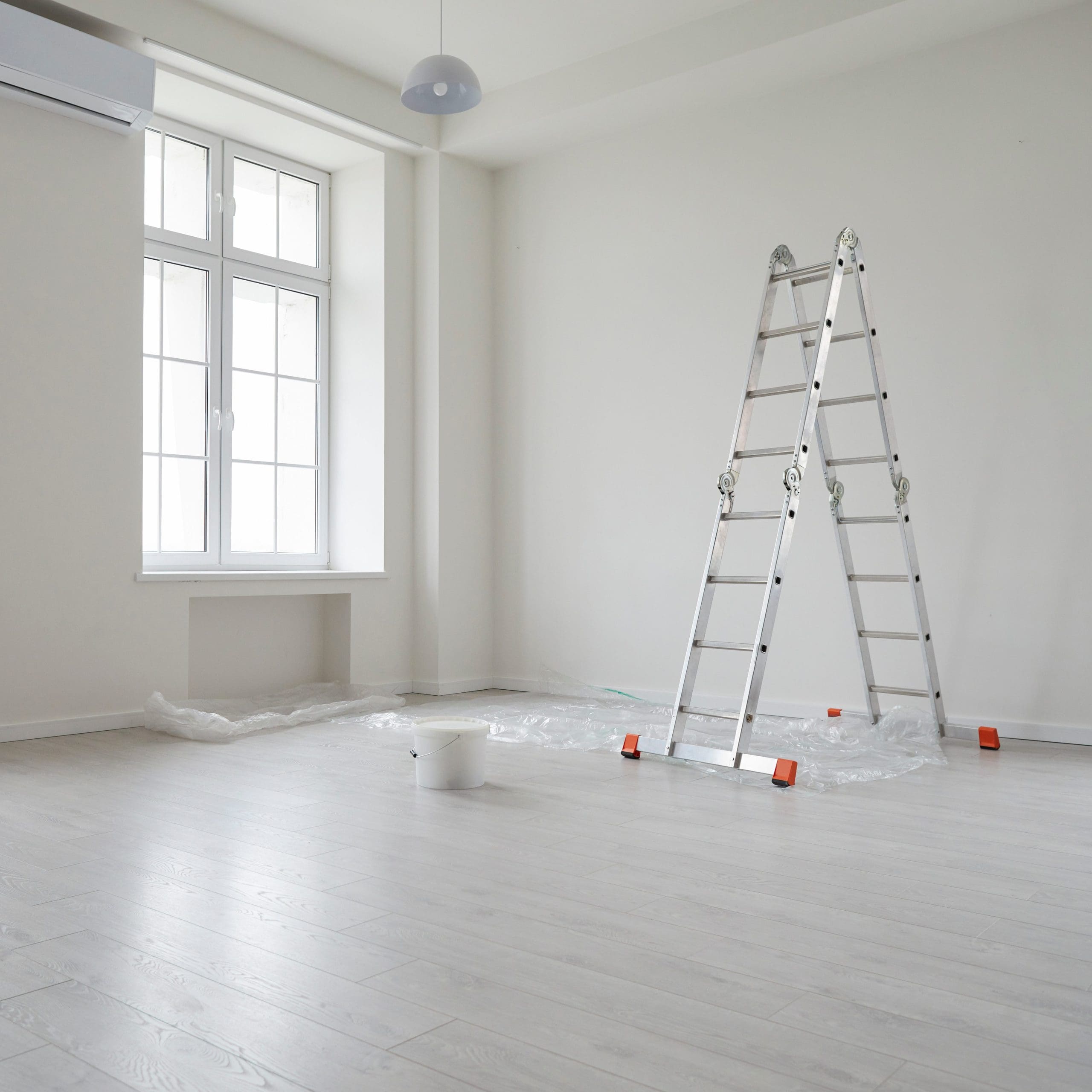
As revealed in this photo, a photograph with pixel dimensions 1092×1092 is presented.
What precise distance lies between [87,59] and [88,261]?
2.50ft

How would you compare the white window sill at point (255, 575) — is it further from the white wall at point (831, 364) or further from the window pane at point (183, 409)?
the white wall at point (831, 364)

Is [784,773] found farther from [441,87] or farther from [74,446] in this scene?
[74,446]

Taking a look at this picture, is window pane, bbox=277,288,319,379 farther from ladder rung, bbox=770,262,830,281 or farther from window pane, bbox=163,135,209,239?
ladder rung, bbox=770,262,830,281

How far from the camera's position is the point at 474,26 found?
4539 millimetres

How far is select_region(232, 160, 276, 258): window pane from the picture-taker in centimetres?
522

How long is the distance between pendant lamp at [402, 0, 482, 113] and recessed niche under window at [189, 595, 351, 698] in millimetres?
2355

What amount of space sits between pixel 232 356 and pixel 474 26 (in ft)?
6.47

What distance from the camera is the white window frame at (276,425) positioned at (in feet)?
16.7

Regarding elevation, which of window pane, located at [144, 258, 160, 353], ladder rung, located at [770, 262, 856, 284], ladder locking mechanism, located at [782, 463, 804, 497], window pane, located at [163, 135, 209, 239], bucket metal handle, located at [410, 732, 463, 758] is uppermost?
window pane, located at [163, 135, 209, 239]

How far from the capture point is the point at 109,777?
10.6 ft

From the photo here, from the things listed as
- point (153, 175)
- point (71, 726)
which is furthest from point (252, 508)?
point (153, 175)

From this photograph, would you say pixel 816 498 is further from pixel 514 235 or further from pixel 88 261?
pixel 88 261

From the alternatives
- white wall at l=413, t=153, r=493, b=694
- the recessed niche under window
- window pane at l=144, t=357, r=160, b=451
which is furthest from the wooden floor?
white wall at l=413, t=153, r=493, b=694

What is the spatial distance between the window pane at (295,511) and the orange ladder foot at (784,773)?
10.5ft
